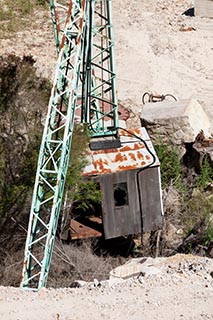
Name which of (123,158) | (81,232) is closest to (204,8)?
(123,158)

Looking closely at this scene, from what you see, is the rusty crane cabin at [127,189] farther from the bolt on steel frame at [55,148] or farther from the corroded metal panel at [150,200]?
the bolt on steel frame at [55,148]

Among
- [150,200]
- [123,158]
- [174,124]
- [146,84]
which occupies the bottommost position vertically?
[146,84]

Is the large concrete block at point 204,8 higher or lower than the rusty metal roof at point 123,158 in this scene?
lower

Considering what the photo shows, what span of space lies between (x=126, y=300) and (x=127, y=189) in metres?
7.88

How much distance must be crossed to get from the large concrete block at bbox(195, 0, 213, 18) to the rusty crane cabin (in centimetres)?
1931

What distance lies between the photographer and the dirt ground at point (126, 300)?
12688 millimetres

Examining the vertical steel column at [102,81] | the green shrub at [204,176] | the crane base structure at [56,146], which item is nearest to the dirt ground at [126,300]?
the crane base structure at [56,146]

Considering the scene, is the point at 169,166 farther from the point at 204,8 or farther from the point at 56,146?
the point at 204,8

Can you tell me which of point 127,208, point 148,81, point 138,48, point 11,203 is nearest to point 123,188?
point 127,208

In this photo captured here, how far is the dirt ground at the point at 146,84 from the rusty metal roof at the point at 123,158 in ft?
17.1

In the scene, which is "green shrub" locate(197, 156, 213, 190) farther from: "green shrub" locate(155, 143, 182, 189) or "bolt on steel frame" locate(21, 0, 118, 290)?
"bolt on steel frame" locate(21, 0, 118, 290)

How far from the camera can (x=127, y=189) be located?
20.8 meters

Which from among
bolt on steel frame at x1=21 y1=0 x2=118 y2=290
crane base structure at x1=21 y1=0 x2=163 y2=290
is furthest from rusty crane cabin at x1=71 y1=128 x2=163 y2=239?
bolt on steel frame at x1=21 y1=0 x2=118 y2=290

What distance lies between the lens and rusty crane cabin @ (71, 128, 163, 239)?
20.5 metres
